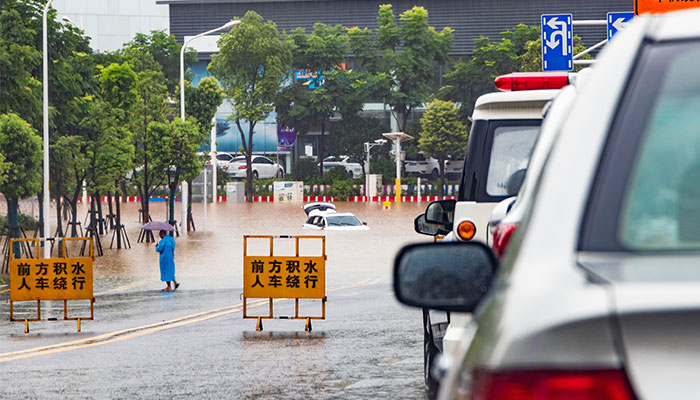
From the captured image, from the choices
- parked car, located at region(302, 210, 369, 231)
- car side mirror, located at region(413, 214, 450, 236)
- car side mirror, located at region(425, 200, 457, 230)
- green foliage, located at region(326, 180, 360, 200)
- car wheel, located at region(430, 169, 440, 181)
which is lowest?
parked car, located at region(302, 210, 369, 231)

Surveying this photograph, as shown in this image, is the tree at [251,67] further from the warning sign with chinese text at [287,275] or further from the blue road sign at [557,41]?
the warning sign with chinese text at [287,275]

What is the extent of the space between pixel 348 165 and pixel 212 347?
65.1 m

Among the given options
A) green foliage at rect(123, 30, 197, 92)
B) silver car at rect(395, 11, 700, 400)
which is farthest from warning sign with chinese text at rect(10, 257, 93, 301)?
green foliage at rect(123, 30, 197, 92)

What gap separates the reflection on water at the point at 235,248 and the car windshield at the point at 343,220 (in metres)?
0.94

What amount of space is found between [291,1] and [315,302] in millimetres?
67837

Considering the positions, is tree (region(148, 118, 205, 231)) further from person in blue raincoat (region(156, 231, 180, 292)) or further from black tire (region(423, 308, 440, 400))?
black tire (region(423, 308, 440, 400))

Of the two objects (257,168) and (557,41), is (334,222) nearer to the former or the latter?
(557,41)

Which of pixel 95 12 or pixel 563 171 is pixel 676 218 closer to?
pixel 563 171

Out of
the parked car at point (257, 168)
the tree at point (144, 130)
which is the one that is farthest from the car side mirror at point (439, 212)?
the parked car at point (257, 168)

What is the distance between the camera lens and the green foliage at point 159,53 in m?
63.0

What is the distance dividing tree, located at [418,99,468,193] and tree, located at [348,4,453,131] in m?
1.95

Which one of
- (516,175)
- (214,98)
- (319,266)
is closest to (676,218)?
(516,175)

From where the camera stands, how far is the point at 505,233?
512 cm

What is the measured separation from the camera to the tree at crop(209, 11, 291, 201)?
235ft
